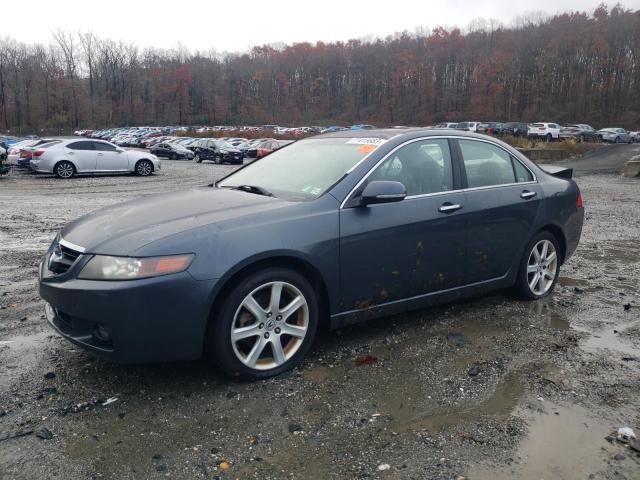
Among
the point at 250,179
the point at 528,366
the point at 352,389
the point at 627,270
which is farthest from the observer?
the point at 627,270

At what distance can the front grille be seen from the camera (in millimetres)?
3477

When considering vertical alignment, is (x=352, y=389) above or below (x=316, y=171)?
below

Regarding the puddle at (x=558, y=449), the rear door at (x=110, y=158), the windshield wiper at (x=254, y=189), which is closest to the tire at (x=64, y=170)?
the rear door at (x=110, y=158)

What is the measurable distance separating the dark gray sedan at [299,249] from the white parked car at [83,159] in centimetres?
1748

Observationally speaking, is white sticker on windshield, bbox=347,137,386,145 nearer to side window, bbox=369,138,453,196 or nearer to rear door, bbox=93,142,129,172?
side window, bbox=369,138,453,196

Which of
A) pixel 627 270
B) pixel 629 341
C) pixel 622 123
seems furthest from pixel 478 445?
pixel 622 123

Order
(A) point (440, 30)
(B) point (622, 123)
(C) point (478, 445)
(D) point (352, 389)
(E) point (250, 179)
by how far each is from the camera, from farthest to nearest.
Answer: (A) point (440, 30) → (B) point (622, 123) → (E) point (250, 179) → (D) point (352, 389) → (C) point (478, 445)

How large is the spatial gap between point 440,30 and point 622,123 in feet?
155

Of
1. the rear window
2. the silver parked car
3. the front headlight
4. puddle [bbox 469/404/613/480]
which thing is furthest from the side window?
the silver parked car

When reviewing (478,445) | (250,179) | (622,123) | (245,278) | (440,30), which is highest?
(440,30)

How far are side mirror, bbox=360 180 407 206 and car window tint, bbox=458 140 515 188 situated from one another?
106cm

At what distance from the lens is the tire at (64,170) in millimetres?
19984

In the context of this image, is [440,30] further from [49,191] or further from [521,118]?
[49,191]

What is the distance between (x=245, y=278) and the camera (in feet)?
11.3
